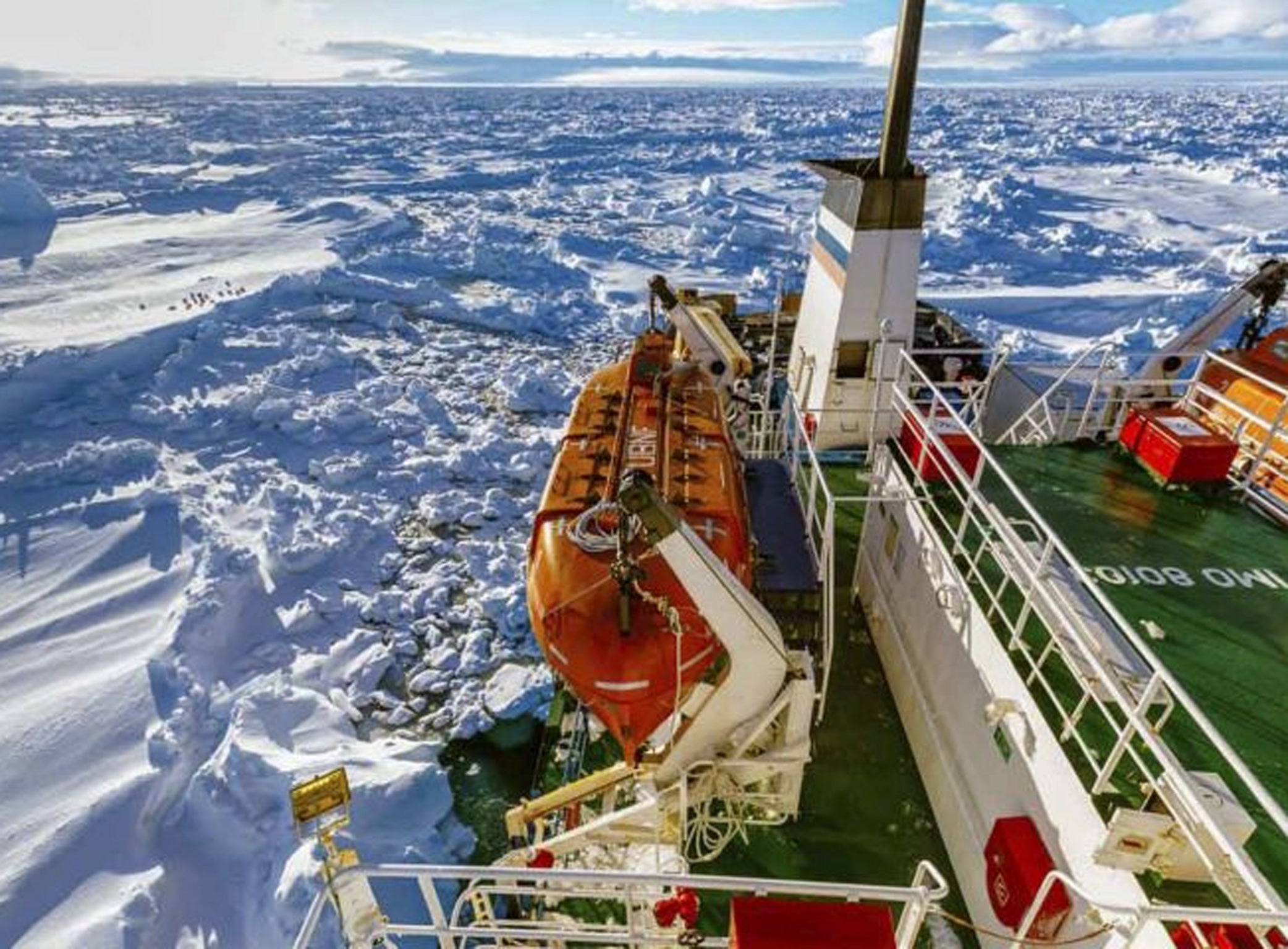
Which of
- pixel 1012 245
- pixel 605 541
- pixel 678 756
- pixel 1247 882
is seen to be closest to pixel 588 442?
pixel 605 541

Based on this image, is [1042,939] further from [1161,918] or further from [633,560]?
[633,560]

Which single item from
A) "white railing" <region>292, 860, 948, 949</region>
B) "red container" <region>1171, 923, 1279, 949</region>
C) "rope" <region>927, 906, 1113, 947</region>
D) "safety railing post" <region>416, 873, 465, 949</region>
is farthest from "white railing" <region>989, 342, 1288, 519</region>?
"safety railing post" <region>416, 873, 465, 949</region>

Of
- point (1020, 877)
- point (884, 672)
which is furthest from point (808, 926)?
point (884, 672)

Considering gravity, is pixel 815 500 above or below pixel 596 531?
below

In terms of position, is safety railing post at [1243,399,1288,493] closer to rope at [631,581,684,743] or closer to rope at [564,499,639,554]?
rope at [631,581,684,743]

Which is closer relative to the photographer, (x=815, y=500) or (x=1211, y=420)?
(x=815, y=500)

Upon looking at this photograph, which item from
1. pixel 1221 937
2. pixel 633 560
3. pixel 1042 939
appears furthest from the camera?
pixel 633 560
